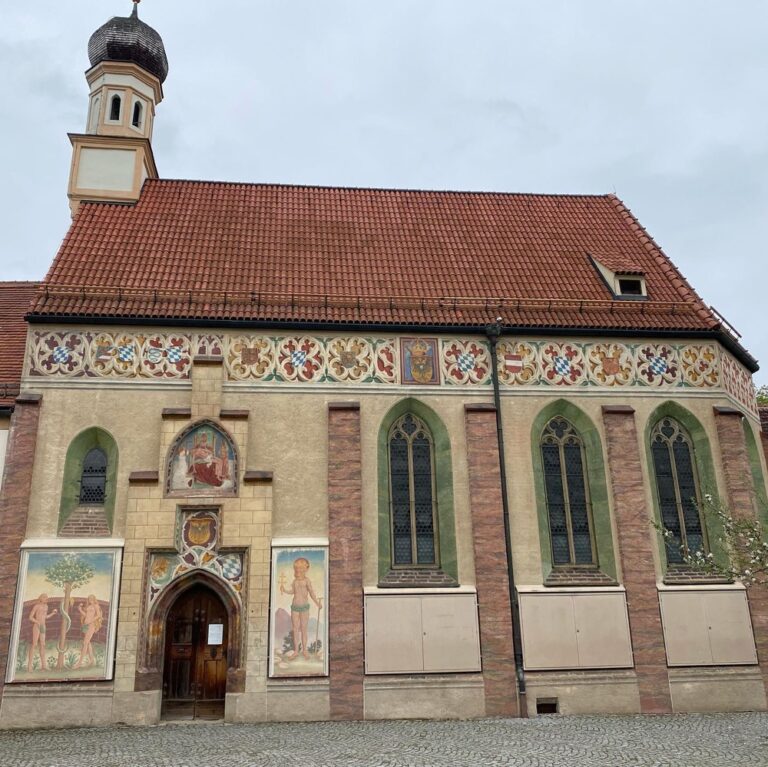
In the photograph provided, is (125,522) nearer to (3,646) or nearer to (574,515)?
(3,646)

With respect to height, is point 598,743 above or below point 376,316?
below

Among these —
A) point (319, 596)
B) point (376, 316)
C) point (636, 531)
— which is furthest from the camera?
→ point (376, 316)

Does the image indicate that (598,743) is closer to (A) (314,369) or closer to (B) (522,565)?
(B) (522,565)

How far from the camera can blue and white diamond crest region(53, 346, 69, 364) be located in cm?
1451

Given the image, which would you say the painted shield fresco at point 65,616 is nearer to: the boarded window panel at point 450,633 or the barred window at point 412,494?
the barred window at point 412,494

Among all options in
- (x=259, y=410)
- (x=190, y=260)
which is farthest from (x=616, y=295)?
(x=190, y=260)

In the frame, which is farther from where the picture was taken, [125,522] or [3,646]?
[125,522]

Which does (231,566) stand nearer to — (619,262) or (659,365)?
(659,365)

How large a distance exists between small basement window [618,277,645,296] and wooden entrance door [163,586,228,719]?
10.8 m

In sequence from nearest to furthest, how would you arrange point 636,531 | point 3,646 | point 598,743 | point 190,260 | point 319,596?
point 598,743, point 3,646, point 319,596, point 636,531, point 190,260

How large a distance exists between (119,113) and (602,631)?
17295 mm

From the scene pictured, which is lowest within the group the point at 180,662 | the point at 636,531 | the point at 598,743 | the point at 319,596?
the point at 598,743

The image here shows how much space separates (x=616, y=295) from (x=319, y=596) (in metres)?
9.12

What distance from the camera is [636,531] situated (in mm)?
14469
